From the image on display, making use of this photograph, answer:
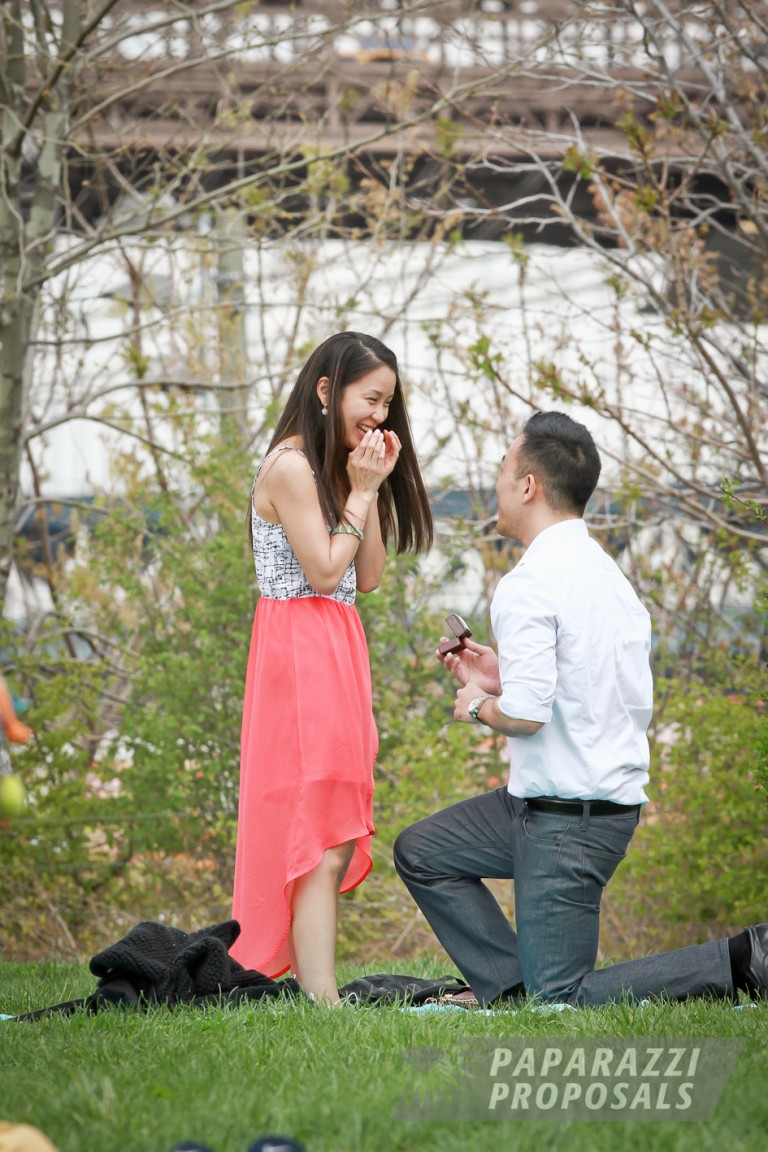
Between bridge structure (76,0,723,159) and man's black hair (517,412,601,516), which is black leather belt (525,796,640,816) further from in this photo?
bridge structure (76,0,723,159)

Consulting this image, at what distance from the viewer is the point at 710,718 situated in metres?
5.75

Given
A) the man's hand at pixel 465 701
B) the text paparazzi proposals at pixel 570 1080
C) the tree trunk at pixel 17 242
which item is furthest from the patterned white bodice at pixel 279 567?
the tree trunk at pixel 17 242

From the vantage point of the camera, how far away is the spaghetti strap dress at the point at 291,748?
11.7 ft

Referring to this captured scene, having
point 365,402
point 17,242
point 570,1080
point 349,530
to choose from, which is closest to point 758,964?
point 570,1080

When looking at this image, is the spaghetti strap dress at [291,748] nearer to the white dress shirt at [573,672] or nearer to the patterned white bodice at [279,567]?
the patterned white bodice at [279,567]

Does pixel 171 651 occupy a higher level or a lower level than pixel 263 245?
lower

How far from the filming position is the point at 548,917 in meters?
3.30

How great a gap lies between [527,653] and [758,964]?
987 millimetres

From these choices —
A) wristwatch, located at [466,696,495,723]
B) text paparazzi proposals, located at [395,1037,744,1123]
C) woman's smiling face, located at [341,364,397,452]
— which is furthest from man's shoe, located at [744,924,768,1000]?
woman's smiling face, located at [341,364,397,452]

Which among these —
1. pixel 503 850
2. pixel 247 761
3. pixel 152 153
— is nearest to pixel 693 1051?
pixel 503 850

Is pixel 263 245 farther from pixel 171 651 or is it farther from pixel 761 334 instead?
pixel 761 334

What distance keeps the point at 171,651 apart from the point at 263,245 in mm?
2253

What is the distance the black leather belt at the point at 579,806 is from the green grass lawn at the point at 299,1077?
0.49m

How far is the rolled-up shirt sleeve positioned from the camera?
125 inches
